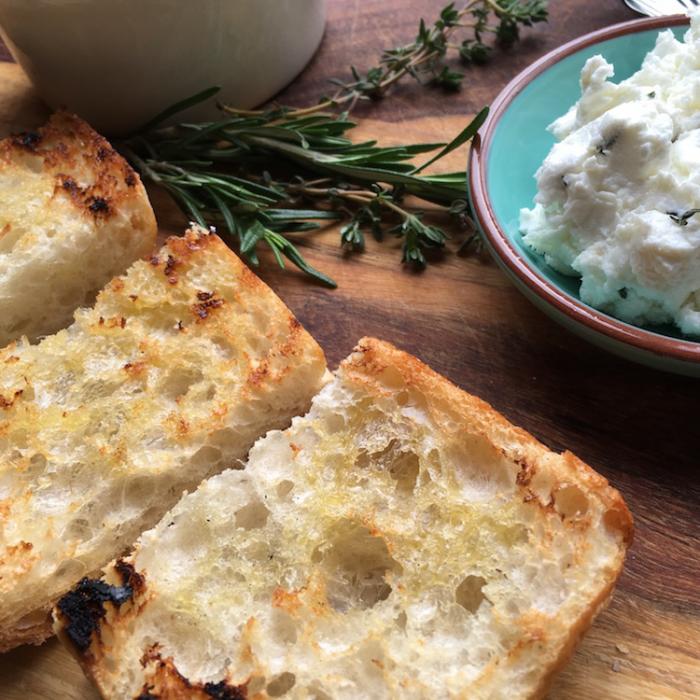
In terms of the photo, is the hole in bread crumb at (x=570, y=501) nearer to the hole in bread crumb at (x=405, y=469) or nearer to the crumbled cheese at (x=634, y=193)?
the hole in bread crumb at (x=405, y=469)

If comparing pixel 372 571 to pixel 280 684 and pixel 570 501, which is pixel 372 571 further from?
pixel 570 501

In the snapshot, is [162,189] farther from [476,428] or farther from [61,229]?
[476,428]

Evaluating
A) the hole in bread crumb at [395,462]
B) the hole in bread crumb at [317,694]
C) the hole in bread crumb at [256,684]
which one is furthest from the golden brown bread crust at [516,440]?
the hole in bread crumb at [256,684]

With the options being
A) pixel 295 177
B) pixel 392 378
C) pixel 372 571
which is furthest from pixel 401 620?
pixel 295 177

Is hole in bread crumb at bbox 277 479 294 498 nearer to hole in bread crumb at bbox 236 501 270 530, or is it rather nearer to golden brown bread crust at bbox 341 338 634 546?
hole in bread crumb at bbox 236 501 270 530

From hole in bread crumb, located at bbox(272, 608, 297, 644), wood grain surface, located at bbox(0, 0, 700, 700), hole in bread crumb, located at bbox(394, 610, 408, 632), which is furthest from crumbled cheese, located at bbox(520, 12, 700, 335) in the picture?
hole in bread crumb, located at bbox(272, 608, 297, 644)

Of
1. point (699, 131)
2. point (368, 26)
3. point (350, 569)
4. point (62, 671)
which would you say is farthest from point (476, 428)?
point (368, 26)

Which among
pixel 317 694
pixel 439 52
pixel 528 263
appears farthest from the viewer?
pixel 439 52
